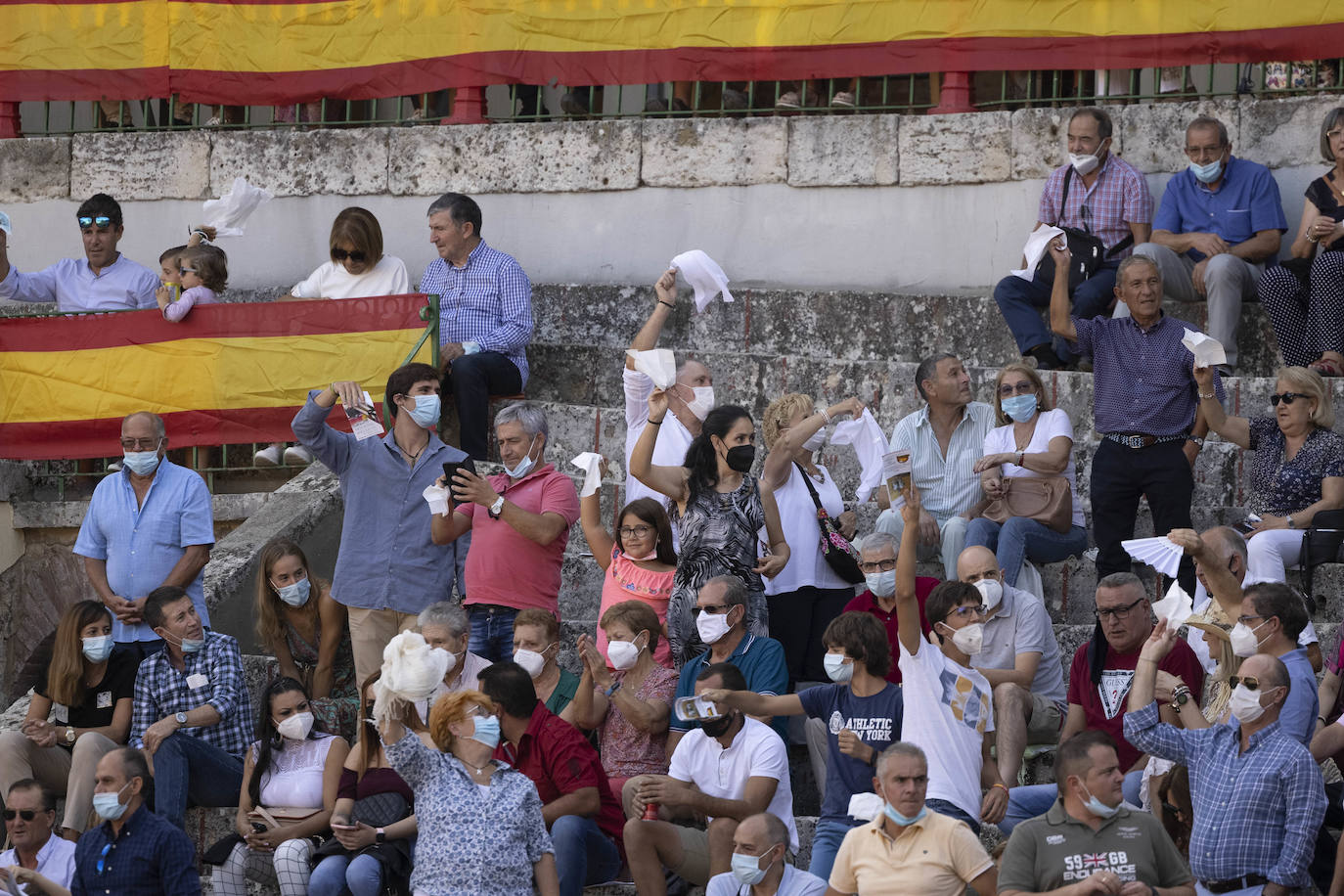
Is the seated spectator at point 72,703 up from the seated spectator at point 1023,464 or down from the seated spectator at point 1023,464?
down

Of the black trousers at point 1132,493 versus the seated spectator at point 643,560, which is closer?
the seated spectator at point 643,560

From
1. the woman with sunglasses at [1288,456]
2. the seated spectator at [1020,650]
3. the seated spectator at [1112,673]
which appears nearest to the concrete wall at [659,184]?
the woman with sunglasses at [1288,456]

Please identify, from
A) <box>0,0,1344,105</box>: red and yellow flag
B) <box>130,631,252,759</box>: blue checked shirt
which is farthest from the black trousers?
<box>130,631,252,759</box>: blue checked shirt

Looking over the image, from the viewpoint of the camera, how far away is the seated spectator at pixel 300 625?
9688 millimetres

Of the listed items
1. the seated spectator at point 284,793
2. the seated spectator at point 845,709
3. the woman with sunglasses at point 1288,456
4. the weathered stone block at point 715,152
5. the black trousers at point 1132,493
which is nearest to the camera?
the seated spectator at point 845,709

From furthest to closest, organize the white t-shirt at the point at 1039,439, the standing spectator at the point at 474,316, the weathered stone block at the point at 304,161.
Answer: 1. the weathered stone block at the point at 304,161
2. the standing spectator at the point at 474,316
3. the white t-shirt at the point at 1039,439

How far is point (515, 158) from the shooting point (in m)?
13.7

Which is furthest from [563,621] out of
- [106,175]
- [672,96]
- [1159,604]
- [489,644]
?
[106,175]

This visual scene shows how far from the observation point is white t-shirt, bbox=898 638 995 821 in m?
8.00

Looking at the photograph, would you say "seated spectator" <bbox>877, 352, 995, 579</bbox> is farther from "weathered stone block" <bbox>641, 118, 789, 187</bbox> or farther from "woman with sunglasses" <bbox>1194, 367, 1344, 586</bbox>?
"weathered stone block" <bbox>641, 118, 789, 187</bbox>

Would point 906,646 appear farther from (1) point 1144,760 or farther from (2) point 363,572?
(2) point 363,572

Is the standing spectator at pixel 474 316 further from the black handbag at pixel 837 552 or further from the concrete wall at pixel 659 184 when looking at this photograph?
the black handbag at pixel 837 552

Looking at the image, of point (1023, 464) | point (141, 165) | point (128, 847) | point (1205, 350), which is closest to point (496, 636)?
point (128, 847)

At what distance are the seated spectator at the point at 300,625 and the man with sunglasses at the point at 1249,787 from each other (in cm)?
370
